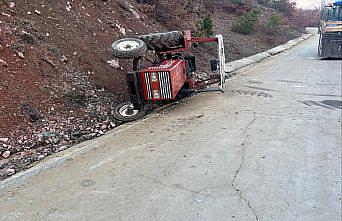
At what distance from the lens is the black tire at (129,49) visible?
734 cm

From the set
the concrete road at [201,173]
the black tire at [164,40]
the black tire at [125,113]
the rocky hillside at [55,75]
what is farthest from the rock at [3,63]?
the black tire at [164,40]

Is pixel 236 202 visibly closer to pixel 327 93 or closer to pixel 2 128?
pixel 2 128

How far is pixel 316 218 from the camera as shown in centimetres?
382

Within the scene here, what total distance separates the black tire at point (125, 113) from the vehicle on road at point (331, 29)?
14.1m

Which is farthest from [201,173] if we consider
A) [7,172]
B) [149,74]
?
[149,74]

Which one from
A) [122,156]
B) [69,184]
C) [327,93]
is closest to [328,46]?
[327,93]

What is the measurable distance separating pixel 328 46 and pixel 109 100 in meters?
14.7

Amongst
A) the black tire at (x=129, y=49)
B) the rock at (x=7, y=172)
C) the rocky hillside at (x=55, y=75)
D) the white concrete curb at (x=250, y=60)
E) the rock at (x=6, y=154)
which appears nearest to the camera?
the rock at (x=7, y=172)

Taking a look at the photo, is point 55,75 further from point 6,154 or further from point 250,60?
point 250,60

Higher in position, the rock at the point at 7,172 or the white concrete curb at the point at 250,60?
the rock at the point at 7,172

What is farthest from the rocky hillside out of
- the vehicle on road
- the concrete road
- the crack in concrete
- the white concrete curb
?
the vehicle on road

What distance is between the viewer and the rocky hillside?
6.01m

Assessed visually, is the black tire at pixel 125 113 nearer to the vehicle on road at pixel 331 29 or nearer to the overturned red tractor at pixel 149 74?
the overturned red tractor at pixel 149 74

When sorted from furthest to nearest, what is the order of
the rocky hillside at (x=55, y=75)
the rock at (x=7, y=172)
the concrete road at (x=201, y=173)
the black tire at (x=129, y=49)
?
the black tire at (x=129, y=49) → the rocky hillside at (x=55, y=75) → the rock at (x=7, y=172) → the concrete road at (x=201, y=173)
